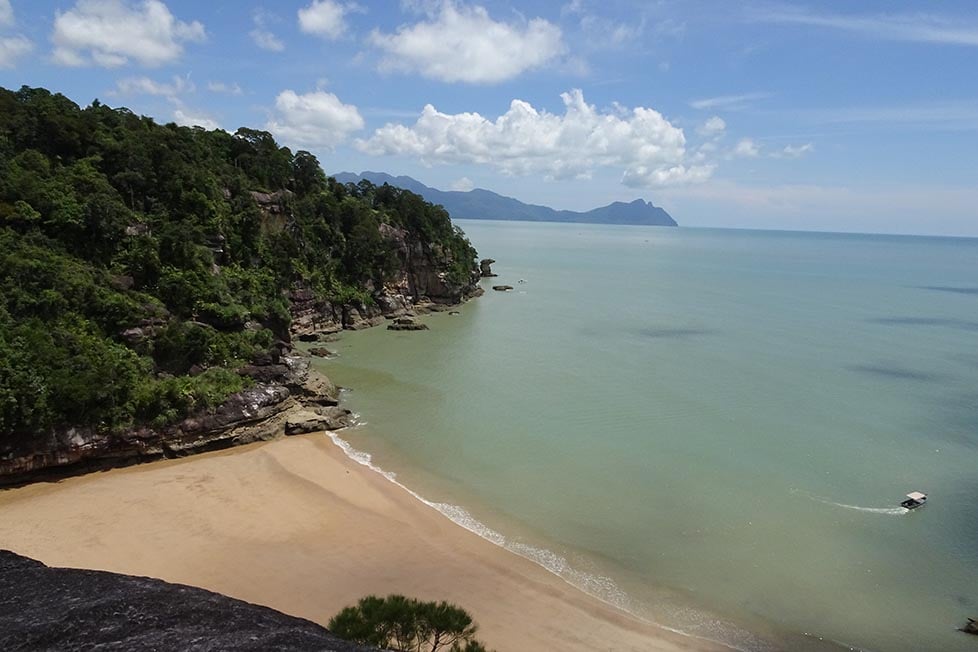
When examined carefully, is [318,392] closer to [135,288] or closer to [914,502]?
[135,288]

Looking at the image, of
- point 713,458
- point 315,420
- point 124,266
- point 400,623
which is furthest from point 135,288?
point 713,458

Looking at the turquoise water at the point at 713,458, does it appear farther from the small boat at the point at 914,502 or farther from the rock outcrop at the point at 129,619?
the rock outcrop at the point at 129,619

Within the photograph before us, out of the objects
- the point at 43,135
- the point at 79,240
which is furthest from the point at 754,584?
the point at 43,135

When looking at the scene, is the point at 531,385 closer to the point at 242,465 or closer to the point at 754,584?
the point at 242,465

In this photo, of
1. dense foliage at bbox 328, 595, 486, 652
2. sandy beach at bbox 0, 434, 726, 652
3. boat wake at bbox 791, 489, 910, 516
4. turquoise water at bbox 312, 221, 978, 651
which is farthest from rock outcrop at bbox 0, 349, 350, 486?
boat wake at bbox 791, 489, 910, 516

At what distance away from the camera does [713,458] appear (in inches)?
944

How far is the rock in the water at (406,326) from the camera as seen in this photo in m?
48.1

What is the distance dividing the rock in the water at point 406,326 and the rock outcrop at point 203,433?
17.3 m

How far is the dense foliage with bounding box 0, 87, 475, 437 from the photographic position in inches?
806

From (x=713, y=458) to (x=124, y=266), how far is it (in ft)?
85.5

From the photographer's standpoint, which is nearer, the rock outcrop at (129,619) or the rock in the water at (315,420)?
the rock outcrop at (129,619)

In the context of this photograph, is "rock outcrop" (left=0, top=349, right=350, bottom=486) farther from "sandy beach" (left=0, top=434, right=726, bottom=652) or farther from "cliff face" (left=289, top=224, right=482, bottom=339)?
"cliff face" (left=289, top=224, right=482, bottom=339)

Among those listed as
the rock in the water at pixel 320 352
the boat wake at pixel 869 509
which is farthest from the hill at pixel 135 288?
the boat wake at pixel 869 509

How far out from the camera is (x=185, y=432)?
22.4m
